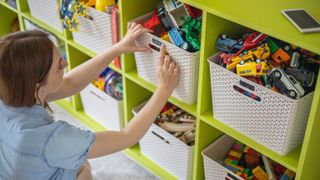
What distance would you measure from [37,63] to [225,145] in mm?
807

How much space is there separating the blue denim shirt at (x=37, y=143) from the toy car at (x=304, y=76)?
61 cm

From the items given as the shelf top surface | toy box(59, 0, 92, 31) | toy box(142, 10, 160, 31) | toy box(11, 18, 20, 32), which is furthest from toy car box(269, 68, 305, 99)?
toy box(11, 18, 20, 32)

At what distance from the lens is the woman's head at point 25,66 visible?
3.81 feet

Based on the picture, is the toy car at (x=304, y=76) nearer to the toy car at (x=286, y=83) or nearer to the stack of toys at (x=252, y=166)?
the toy car at (x=286, y=83)

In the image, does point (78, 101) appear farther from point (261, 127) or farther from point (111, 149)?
point (261, 127)

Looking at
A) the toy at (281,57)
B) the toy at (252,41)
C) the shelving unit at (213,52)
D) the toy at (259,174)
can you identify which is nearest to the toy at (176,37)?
the shelving unit at (213,52)

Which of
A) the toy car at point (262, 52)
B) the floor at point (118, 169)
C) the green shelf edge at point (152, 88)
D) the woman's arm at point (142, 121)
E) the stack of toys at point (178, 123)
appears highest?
the toy car at point (262, 52)

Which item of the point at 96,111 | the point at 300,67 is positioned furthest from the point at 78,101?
the point at 300,67

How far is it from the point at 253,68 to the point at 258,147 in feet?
0.87

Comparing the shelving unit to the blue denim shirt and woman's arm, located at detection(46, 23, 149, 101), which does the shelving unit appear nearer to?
woman's arm, located at detection(46, 23, 149, 101)

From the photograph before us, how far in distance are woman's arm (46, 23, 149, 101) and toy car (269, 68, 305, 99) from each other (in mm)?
512

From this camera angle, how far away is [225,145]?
164 cm

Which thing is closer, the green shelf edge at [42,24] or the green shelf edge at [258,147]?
the green shelf edge at [258,147]

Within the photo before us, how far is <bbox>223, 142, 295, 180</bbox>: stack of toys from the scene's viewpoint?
58.3 inches
